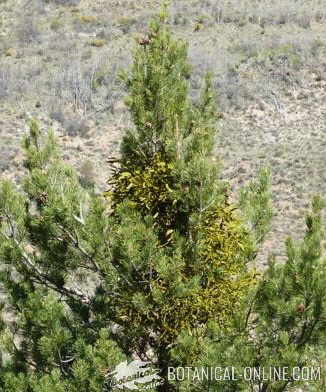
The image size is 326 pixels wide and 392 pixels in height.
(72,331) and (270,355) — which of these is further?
(72,331)

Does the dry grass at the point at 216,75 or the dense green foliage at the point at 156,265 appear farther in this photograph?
the dry grass at the point at 216,75

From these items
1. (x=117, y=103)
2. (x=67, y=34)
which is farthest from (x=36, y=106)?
(x=67, y=34)

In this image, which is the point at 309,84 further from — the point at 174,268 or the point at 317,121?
the point at 174,268

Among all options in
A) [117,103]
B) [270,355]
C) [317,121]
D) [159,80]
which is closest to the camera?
[270,355]

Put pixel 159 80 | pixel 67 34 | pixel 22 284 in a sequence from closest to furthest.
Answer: pixel 159 80 → pixel 22 284 → pixel 67 34

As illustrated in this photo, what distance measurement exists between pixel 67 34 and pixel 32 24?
2.69 m

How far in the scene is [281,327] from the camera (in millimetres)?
5680

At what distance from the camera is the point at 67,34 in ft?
120

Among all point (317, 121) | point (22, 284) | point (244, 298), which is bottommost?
point (317, 121)

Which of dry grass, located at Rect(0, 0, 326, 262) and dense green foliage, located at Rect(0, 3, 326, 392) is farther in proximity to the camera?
dry grass, located at Rect(0, 0, 326, 262)

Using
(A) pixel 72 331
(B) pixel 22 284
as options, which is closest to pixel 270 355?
(A) pixel 72 331

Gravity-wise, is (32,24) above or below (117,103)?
above

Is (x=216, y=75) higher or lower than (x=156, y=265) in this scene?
lower

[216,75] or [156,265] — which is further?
[216,75]
